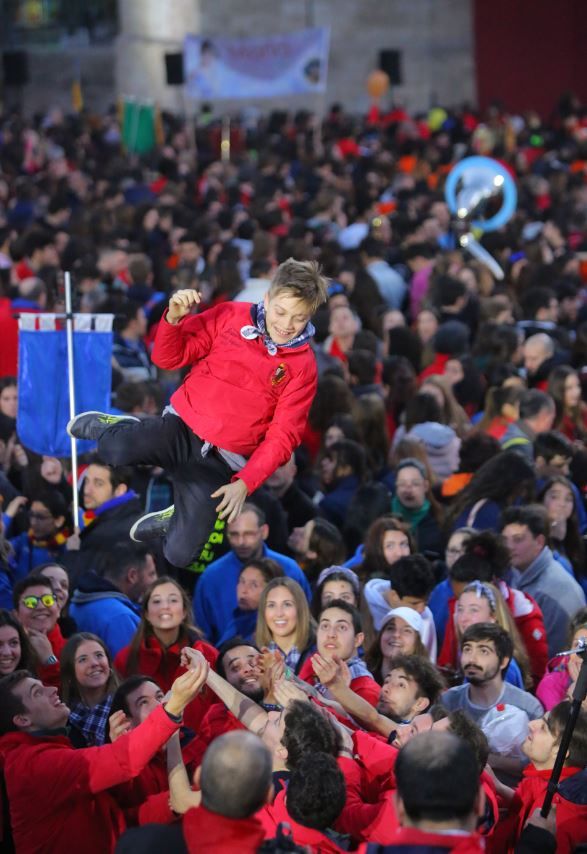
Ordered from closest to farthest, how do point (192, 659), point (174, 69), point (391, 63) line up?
1. point (192, 659)
2. point (174, 69)
3. point (391, 63)

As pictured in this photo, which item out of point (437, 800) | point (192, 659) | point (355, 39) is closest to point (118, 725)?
point (192, 659)

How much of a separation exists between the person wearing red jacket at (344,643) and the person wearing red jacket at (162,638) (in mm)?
512

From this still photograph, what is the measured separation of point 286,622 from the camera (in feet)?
21.7

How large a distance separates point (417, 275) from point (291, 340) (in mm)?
7827

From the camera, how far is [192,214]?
51.8ft

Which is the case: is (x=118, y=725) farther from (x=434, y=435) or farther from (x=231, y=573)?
(x=434, y=435)

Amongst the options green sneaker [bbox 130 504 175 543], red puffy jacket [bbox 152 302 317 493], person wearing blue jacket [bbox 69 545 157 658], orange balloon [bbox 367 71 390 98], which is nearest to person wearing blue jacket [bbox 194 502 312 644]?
person wearing blue jacket [bbox 69 545 157 658]

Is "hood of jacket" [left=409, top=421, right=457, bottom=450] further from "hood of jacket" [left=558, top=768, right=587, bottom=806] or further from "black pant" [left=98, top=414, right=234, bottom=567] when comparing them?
"hood of jacket" [left=558, top=768, right=587, bottom=806]

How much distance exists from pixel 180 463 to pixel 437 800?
2.25 meters

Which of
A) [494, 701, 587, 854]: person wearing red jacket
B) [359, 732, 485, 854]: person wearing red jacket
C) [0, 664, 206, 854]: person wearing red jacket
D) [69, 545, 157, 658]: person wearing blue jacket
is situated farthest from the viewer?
[69, 545, 157, 658]: person wearing blue jacket

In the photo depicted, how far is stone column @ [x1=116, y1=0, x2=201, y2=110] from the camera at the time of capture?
91.8ft

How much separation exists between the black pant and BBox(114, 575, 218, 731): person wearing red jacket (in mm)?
876

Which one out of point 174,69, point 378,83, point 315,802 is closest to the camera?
point 315,802

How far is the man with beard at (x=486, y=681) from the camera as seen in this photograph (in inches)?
243
